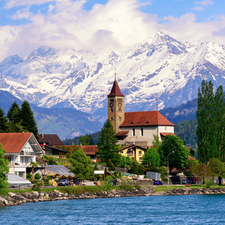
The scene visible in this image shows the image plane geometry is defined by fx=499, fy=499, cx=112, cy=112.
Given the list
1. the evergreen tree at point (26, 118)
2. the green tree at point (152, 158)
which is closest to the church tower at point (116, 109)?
the green tree at point (152, 158)

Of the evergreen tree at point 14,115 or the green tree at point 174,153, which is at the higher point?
the evergreen tree at point 14,115

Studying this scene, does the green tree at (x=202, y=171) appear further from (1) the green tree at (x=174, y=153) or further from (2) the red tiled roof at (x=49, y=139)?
(2) the red tiled roof at (x=49, y=139)

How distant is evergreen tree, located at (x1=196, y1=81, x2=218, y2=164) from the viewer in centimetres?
11556

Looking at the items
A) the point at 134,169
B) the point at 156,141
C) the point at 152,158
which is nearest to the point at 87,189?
the point at 134,169

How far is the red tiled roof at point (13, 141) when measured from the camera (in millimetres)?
102537

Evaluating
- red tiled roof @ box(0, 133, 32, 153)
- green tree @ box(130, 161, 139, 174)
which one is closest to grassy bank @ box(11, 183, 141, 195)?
red tiled roof @ box(0, 133, 32, 153)

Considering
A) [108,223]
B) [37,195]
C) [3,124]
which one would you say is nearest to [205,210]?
[108,223]

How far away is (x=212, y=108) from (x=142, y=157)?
27974 millimetres

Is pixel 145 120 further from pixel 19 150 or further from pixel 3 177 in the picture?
pixel 3 177

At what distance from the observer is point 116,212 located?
7362 centimetres

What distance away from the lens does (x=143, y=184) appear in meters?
115

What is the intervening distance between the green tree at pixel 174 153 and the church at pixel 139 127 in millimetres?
32559

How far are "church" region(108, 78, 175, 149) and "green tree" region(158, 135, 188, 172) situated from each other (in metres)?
32.6

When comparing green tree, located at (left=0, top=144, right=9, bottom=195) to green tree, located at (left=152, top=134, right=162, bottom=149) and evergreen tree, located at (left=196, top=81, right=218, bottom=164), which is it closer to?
evergreen tree, located at (left=196, top=81, right=218, bottom=164)
